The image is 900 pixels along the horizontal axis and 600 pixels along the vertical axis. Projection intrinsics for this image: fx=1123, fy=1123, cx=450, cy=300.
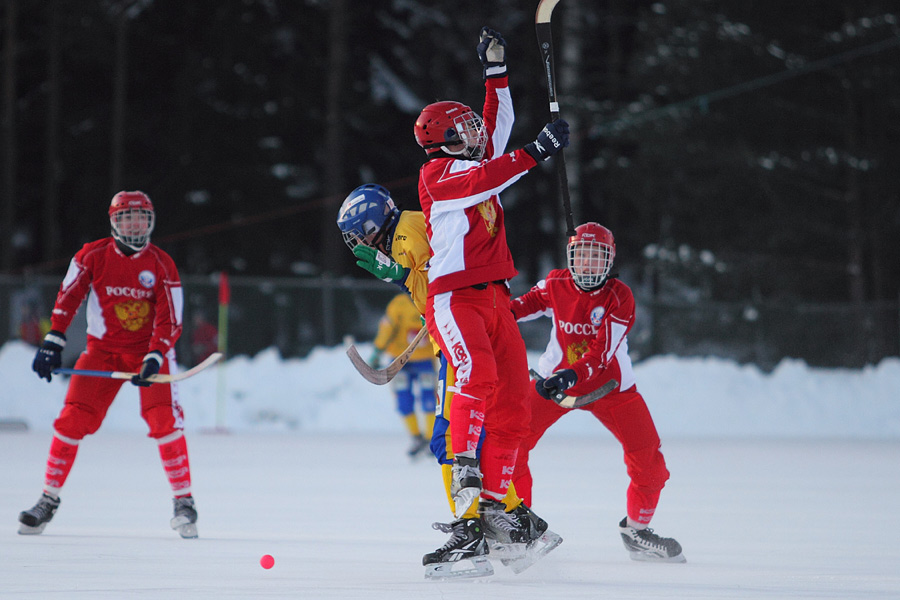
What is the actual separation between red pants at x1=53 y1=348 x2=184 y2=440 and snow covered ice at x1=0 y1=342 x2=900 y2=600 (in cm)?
52

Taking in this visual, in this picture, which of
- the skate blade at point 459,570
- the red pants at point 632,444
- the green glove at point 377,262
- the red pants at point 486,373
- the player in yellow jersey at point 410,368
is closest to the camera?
the skate blade at point 459,570

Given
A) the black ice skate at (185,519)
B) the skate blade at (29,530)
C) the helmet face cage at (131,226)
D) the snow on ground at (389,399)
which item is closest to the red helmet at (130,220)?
the helmet face cage at (131,226)

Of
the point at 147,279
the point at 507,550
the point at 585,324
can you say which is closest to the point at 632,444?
the point at 585,324

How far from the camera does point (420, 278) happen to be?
15.3 feet

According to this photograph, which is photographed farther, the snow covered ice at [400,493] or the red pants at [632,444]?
the red pants at [632,444]

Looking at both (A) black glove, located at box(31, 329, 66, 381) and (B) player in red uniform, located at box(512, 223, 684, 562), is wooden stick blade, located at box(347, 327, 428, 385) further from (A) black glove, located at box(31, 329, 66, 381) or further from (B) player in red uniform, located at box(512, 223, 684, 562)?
(A) black glove, located at box(31, 329, 66, 381)

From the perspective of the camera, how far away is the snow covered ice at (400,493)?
4.21m

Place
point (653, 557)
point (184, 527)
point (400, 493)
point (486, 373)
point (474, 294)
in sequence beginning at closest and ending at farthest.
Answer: point (486, 373)
point (474, 294)
point (653, 557)
point (184, 527)
point (400, 493)

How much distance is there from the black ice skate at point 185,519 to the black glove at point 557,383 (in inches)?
75.4

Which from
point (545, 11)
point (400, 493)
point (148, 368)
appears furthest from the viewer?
point (400, 493)

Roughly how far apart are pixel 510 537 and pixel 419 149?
22792 millimetres

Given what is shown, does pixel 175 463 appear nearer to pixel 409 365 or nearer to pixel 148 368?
pixel 148 368

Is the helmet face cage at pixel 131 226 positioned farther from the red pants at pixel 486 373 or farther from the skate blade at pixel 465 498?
the skate blade at pixel 465 498

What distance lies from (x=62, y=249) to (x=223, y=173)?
466 centimetres
